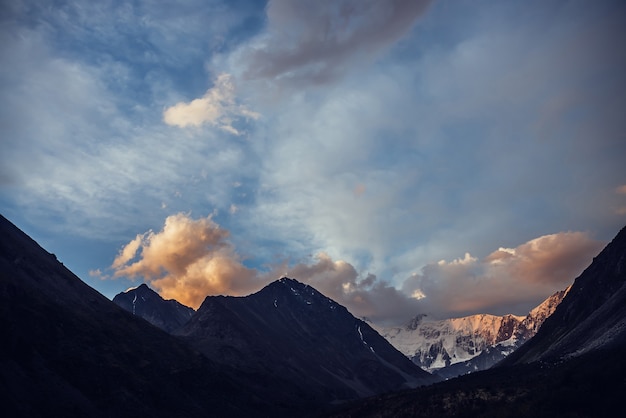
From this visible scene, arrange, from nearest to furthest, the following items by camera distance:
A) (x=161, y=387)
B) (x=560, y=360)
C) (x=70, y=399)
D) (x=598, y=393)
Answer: (x=598, y=393) < (x=70, y=399) < (x=560, y=360) < (x=161, y=387)

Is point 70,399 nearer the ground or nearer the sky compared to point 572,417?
nearer the sky

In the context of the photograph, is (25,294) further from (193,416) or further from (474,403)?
(474,403)

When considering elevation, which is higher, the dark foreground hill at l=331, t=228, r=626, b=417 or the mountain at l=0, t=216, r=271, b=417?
the mountain at l=0, t=216, r=271, b=417

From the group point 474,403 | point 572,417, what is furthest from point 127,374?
point 572,417

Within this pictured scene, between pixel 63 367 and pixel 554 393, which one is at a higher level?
pixel 63 367

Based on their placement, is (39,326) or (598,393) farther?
(39,326)

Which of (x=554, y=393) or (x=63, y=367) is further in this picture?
(x=63, y=367)

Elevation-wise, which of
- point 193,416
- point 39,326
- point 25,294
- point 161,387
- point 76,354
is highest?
point 25,294

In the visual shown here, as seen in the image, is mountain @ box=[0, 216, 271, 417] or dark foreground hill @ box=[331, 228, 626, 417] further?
mountain @ box=[0, 216, 271, 417]

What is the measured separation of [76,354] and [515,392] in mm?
138551

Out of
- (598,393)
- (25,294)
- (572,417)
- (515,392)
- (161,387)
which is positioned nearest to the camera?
(572,417)

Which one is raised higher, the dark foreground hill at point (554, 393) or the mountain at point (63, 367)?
the mountain at point (63, 367)

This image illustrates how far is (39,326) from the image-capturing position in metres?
165

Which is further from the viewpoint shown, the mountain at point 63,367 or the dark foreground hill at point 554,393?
the mountain at point 63,367
